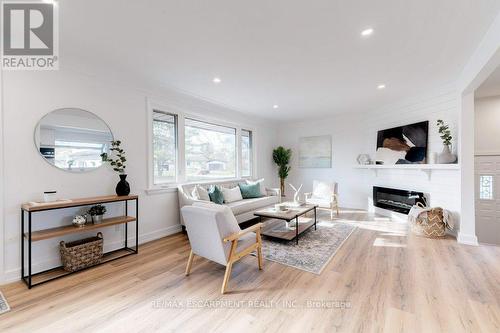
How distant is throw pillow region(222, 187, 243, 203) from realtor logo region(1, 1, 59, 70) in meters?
3.17

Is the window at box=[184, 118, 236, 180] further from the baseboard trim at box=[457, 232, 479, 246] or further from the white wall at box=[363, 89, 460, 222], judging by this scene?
the baseboard trim at box=[457, 232, 479, 246]

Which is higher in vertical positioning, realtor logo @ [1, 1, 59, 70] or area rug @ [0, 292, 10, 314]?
realtor logo @ [1, 1, 59, 70]

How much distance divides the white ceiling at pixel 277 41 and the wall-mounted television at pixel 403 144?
924 millimetres

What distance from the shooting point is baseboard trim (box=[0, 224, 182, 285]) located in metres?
2.36

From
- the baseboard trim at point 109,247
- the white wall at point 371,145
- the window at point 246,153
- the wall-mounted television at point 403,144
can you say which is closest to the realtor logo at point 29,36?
the baseboard trim at point 109,247

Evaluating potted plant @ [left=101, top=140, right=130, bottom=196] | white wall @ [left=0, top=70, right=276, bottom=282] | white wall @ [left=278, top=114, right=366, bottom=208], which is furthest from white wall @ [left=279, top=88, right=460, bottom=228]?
potted plant @ [left=101, top=140, right=130, bottom=196]

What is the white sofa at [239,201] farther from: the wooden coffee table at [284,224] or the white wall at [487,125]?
the white wall at [487,125]

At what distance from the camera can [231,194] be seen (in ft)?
15.1

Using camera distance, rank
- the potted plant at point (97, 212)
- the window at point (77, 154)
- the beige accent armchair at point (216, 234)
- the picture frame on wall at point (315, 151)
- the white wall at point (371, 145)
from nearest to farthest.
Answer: the beige accent armchair at point (216, 234) → the window at point (77, 154) → the potted plant at point (97, 212) → the white wall at point (371, 145) → the picture frame on wall at point (315, 151)

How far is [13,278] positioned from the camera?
2381mm

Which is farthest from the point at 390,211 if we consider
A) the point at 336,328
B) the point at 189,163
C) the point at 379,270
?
the point at 189,163

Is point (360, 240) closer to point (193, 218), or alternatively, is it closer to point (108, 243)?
point (193, 218)

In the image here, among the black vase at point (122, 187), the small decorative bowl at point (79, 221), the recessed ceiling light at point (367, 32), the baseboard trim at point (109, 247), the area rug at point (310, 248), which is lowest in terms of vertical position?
the area rug at point (310, 248)

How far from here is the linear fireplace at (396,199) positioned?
4399 millimetres
